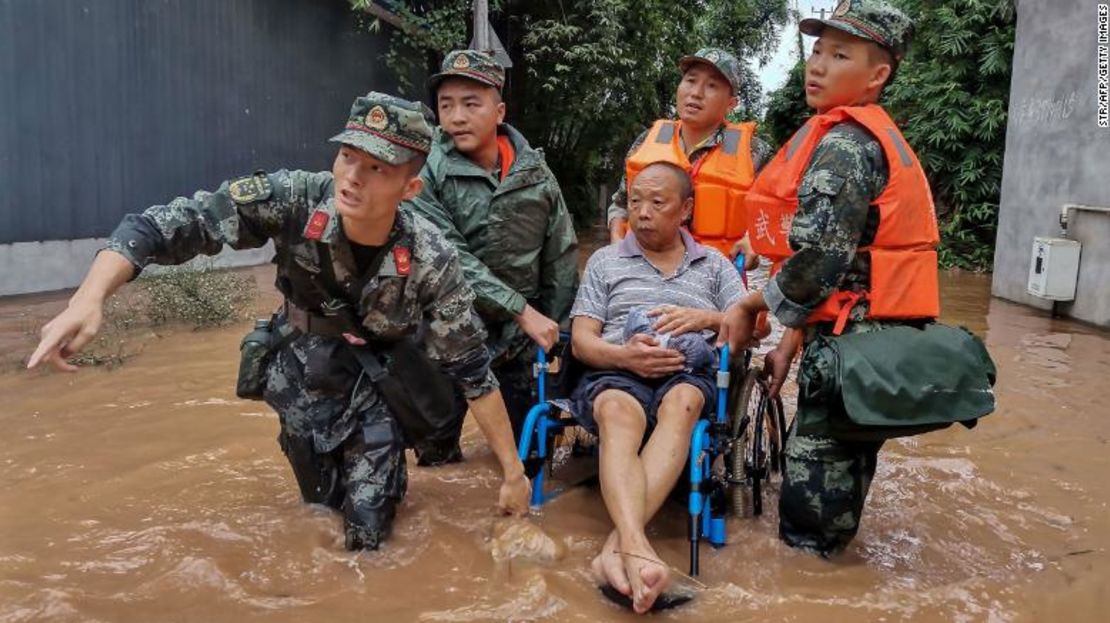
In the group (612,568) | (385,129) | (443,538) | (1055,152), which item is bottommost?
→ (443,538)

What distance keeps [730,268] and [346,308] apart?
1.53 metres

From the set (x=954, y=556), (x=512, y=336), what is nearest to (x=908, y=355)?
(x=954, y=556)

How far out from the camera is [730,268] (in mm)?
3635

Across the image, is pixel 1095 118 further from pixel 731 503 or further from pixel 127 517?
pixel 127 517

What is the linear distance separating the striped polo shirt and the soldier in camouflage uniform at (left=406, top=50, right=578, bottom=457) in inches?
8.6

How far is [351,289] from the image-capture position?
2908 mm

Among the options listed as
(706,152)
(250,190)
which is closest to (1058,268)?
(706,152)

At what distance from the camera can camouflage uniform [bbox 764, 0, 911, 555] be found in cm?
279

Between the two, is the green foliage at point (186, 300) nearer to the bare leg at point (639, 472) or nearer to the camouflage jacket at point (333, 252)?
the camouflage jacket at point (333, 252)

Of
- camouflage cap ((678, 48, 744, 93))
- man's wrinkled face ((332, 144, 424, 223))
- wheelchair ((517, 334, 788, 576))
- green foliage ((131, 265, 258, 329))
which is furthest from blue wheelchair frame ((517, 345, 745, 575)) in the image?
green foliage ((131, 265, 258, 329))

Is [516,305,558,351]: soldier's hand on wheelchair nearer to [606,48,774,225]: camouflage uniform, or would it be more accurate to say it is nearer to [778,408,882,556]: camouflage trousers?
[606,48,774,225]: camouflage uniform

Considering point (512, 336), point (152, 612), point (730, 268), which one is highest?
point (730, 268)

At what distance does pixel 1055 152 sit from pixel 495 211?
22.0ft

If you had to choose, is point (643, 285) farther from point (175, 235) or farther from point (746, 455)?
point (175, 235)
